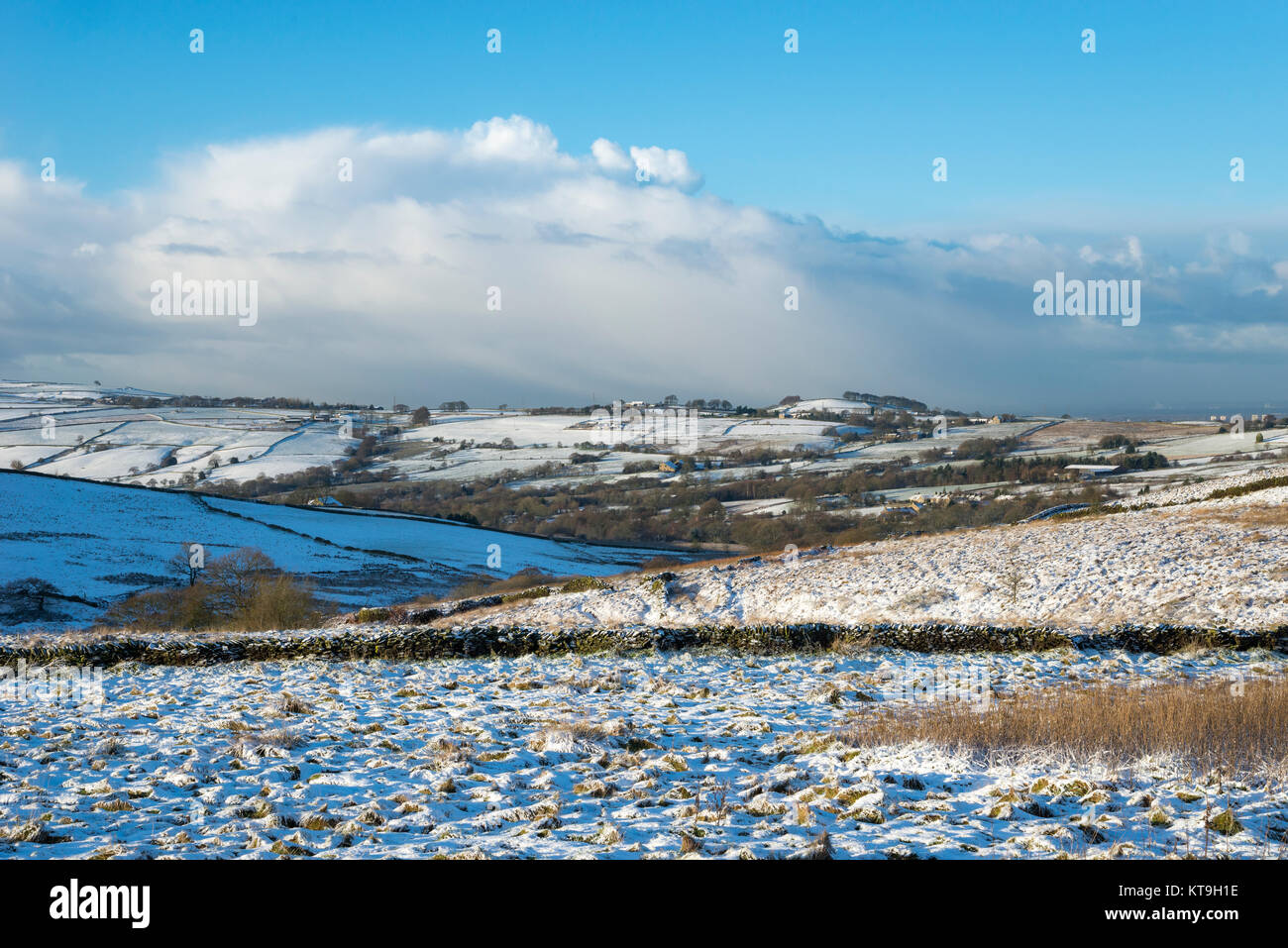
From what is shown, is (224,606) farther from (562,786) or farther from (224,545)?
(562,786)

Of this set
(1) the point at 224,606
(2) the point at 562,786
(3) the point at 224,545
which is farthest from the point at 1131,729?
(3) the point at 224,545

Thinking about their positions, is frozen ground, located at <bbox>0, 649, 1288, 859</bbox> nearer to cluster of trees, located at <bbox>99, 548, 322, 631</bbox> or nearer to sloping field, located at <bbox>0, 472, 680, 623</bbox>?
cluster of trees, located at <bbox>99, 548, 322, 631</bbox>

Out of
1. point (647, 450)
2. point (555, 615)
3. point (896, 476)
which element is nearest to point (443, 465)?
point (647, 450)

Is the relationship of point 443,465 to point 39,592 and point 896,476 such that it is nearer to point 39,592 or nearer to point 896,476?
point 896,476

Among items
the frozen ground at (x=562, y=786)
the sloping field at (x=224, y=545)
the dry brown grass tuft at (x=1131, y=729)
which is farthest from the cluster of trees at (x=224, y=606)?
the dry brown grass tuft at (x=1131, y=729)

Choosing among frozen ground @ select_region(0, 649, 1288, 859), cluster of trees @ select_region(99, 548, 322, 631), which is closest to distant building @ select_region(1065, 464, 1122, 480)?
cluster of trees @ select_region(99, 548, 322, 631)
